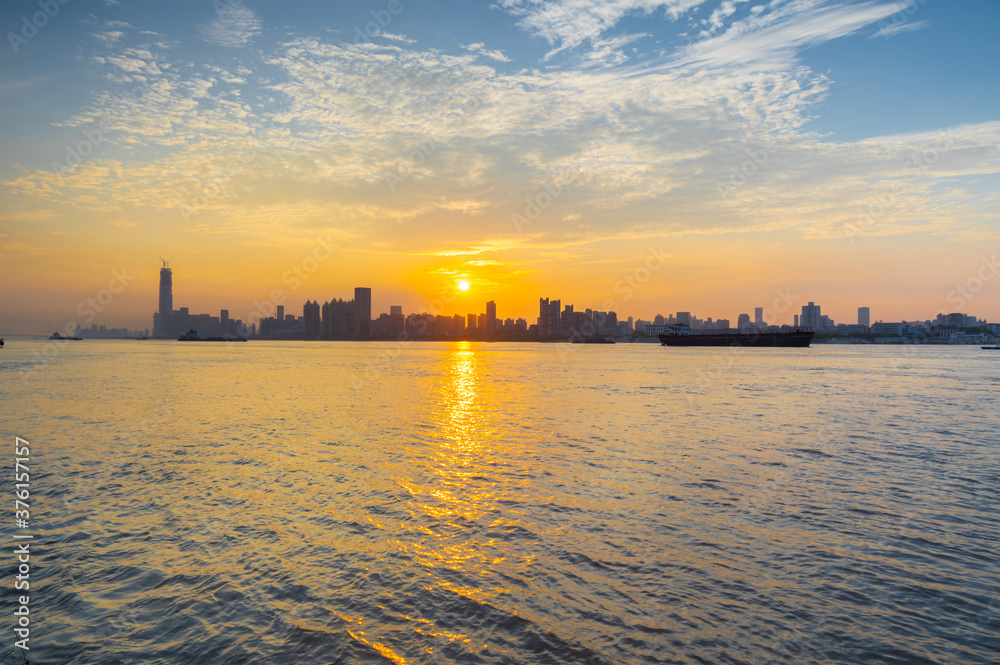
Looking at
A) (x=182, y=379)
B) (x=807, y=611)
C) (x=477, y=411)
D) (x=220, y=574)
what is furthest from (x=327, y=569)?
(x=182, y=379)

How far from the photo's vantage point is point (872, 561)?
1137 cm

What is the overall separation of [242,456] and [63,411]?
858 inches

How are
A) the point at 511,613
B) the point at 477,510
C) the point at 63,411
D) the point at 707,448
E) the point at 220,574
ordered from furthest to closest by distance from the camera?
the point at 63,411
the point at 707,448
the point at 477,510
the point at 220,574
the point at 511,613

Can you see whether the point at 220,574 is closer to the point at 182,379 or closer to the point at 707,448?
the point at 707,448

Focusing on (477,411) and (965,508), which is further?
(477,411)

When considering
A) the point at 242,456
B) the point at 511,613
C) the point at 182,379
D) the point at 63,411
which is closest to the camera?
the point at 511,613

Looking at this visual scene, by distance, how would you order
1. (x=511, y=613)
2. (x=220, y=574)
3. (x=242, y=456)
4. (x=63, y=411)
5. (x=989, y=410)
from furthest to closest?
(x=989, y=410) → (x=63, y=411) → (x=242, y=456) → (x=220, y=574) → (x=511, y=613)

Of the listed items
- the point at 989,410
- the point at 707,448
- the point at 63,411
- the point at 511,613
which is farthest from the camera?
the point at 989,410

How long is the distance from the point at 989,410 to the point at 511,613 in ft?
148

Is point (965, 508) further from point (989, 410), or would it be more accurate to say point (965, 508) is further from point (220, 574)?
point (989, 410)

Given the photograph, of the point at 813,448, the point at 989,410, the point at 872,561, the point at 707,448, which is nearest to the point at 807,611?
the point at 872,561

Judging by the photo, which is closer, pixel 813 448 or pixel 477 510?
pixel 477 510

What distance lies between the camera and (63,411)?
3356 centimetres

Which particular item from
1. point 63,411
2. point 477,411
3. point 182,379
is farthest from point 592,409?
point 182,379
